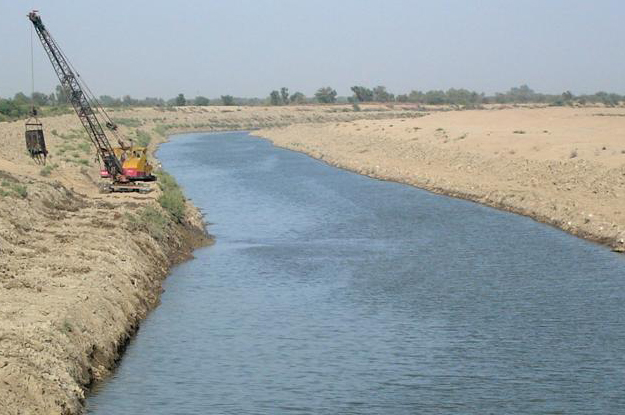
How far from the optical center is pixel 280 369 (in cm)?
2089

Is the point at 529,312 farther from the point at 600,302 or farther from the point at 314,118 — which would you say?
the point at 314,118

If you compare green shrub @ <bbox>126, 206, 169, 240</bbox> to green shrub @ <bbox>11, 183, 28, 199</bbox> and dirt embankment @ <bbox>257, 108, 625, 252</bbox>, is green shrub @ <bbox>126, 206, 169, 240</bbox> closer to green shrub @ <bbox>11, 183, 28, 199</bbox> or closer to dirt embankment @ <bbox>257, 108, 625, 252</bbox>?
green shrub @ <bbox>11, 183, 28, 199</bbox>

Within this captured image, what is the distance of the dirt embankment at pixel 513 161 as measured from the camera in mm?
43500

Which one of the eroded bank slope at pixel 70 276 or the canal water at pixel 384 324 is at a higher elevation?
the eroded bank slope at pixel 70 276

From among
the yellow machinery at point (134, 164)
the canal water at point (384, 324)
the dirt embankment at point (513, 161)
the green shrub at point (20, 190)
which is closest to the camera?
the canal water at point (384, 324)

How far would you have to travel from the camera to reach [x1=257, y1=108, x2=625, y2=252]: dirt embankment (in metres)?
43.5

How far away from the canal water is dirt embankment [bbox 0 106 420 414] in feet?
2.58

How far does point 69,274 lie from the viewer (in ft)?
79.8

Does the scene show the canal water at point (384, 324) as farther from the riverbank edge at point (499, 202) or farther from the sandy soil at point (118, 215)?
the sandy soil at point (118, 215)

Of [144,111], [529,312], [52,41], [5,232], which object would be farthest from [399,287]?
[144,111]

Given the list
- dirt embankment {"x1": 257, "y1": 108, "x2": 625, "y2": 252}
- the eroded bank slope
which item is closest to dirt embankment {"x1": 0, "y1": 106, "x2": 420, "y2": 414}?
the eroded bank slope

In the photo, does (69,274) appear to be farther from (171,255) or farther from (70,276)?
(171,255)

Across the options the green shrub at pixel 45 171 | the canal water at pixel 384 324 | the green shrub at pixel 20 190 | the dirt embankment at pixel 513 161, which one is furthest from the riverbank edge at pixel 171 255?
the dirt embankment at pixel 513 161

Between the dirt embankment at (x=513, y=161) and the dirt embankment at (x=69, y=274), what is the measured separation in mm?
16735
